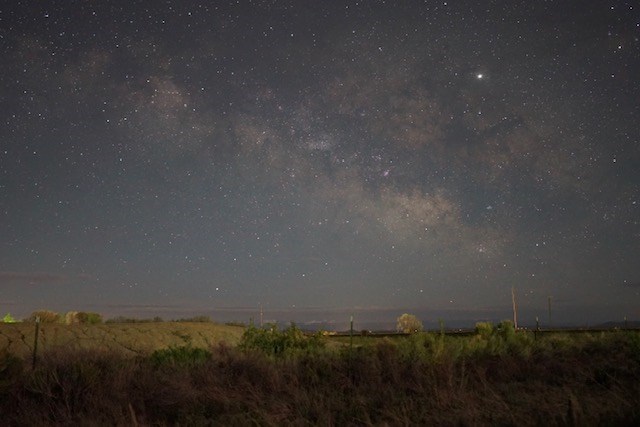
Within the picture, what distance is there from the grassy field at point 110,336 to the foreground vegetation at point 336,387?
996 centimetres

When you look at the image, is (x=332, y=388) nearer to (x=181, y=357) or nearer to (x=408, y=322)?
(x=181, y=357)

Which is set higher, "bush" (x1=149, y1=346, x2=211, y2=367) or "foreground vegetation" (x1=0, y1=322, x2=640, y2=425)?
"bush" (x1=149, y1=346, x2=211, y2=367)

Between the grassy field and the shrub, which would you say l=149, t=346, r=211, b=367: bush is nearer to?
the shrub

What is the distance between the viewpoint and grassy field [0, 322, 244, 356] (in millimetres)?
24594

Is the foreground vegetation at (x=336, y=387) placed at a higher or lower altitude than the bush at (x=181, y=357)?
lower

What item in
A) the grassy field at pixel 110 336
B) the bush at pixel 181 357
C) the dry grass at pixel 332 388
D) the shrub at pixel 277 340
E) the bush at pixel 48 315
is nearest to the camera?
the dry grass at pixel 332 388

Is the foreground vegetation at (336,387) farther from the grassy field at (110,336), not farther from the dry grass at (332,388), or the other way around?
the grassy field at (110,336)

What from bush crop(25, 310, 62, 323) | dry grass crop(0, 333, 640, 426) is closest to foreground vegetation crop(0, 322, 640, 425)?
dry grass crop(0, 333, 640, 426)

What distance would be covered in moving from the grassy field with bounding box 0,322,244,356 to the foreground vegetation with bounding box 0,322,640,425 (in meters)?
9.96

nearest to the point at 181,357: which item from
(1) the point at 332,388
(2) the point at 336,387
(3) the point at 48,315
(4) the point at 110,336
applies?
(2) the point at 336,387

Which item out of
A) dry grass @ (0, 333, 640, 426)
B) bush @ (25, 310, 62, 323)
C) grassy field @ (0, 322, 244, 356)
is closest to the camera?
dry grass @ (0, 333, 640, 426)

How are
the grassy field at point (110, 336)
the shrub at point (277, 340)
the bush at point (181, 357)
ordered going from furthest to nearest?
1. the grassy field at point (110, 336)
2. the shrub at point (277, 340)
3. the bush at point (181, 357)

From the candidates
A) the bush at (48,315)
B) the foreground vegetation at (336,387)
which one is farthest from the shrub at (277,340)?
the bush at (48,315)

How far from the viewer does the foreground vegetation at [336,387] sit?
880 cm
